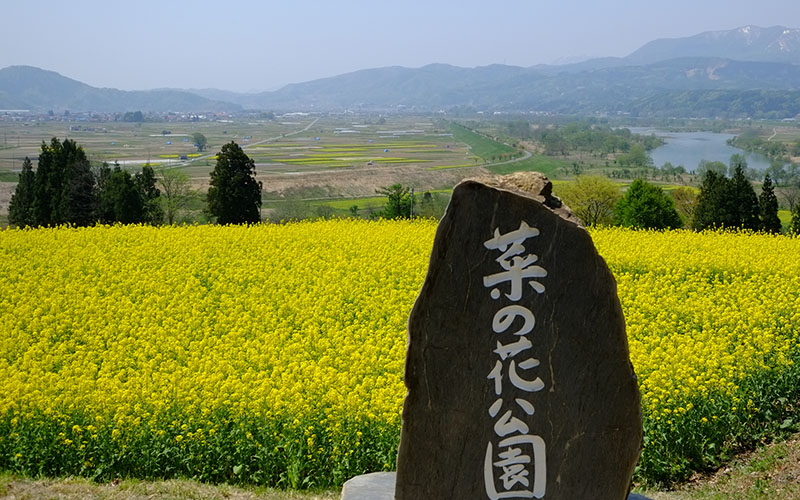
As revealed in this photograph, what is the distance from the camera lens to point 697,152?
12419 cm

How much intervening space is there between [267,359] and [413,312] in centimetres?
474

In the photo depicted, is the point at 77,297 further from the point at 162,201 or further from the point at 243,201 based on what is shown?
the point at 162,201

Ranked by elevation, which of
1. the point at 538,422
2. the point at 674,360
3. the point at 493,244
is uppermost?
the point at 493,244

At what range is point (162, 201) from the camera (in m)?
36.3

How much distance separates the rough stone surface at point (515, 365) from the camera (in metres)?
4.51

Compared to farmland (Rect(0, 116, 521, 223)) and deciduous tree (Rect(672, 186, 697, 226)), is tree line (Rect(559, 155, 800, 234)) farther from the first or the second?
farmland (Rect(0, 116, 521, 223))

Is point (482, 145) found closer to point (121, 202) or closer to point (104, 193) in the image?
point (104, 193)

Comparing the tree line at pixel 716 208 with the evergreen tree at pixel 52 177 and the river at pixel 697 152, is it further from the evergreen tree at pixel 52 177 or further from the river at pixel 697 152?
the river at pixel 697 152

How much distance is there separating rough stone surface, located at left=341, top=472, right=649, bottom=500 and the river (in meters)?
93.0

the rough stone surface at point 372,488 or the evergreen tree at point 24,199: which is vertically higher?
the evergreen tree at point 24,199

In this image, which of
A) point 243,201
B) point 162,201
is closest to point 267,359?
point 243,201

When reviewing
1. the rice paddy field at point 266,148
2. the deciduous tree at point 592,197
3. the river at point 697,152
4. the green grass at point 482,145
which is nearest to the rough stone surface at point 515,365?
the deciduous tree at point 592,197

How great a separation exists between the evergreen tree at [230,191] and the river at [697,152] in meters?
81.2

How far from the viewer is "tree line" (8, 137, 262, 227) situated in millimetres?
21906
